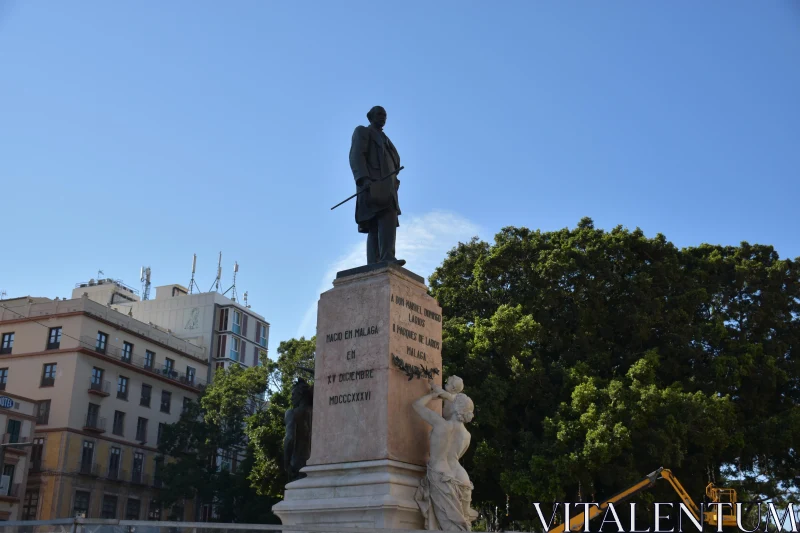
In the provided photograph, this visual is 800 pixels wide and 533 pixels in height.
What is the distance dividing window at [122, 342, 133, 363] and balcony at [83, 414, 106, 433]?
472 centimetres

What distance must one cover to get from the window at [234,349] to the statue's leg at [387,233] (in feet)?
184

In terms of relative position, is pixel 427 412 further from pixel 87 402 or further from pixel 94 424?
pixel 94 424

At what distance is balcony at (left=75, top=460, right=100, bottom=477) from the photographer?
4888 centimetres

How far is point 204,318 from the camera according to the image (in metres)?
67.8

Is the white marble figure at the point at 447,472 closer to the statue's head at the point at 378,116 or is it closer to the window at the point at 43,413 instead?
the statue's head at the point at 378,116

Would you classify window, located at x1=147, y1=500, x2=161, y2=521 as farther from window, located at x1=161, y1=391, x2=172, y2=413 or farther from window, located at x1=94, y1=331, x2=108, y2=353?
window, located at x1=94, y1=331, x2=108, y2=353

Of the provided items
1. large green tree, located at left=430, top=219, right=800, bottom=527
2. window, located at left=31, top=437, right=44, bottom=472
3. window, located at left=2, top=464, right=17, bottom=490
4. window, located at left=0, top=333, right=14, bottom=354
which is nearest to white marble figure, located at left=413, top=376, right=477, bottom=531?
large green tree, located at left=430, top=219, right=800, bottom=527

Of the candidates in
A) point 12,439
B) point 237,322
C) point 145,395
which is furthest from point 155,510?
point 237,322

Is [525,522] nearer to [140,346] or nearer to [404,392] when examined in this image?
[404,392]

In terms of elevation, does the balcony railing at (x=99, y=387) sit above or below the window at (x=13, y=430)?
above

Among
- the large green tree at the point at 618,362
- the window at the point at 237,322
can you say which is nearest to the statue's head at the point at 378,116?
the large green tree at the point at 618,362

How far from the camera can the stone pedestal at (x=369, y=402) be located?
1088 centimetres

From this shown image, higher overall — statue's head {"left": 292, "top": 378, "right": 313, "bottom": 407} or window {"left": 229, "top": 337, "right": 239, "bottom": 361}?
window {"left": 229, "top": 337, "right": 239, "bottom": 361}

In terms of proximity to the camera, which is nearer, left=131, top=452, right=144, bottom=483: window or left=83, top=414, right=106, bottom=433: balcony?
left=83, top=414, right=106, bottom=433: balcony
